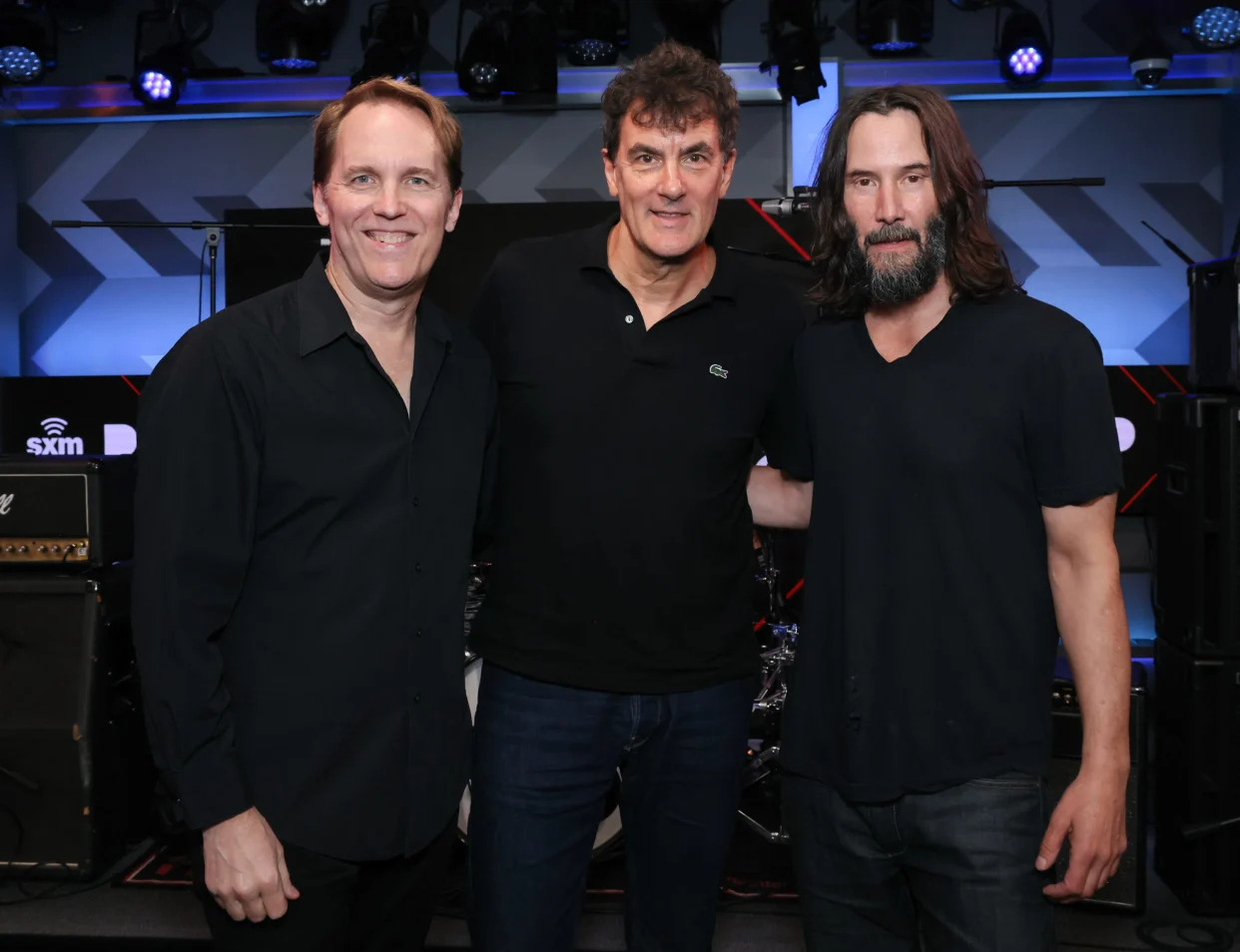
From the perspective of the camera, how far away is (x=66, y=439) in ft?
18.3

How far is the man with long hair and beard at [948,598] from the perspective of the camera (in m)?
1.76

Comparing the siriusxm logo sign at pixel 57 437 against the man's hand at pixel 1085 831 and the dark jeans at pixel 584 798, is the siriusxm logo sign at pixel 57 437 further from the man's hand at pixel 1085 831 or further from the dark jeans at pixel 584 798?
the man's hand at pixel 1085 831

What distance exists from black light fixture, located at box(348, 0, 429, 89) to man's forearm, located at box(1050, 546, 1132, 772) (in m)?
4.53

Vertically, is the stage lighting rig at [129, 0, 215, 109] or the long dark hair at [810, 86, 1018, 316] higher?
the stage lighting rig at [129, 0, 215, 109]

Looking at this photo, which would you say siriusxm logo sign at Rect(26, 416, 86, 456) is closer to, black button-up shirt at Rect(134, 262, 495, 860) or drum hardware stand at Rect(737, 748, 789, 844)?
drum hardware stand at Rect(737, 748, 789, 844)

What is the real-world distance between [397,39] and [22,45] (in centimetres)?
175

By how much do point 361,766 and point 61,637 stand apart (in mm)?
2143

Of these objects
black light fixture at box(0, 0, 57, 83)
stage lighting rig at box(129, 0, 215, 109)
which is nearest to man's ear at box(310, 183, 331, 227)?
stage lighting rig at box(129, 0, 215, 109)

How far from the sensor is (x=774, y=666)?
4.17m

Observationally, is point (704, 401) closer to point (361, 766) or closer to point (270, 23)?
point (361, 766)

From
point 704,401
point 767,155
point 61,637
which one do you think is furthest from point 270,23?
point 704,401

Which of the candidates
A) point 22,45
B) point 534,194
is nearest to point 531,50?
point 534,194

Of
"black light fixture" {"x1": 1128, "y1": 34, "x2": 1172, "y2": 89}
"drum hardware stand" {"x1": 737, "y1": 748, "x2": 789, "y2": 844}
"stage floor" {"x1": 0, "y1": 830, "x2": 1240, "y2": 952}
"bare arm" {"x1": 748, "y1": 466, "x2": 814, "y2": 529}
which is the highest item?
"black light fixture" {"x1": 1128, "y1": 34, "x2": 1172, "y2": 89}

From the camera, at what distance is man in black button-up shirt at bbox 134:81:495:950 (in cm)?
161
